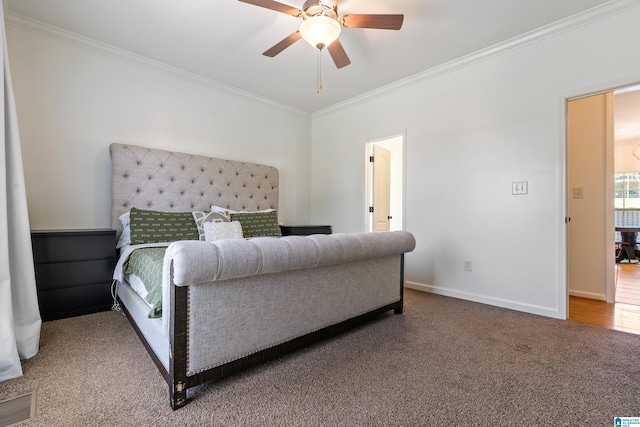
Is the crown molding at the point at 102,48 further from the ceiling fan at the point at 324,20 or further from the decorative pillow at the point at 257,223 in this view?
the ceiling fan at the point at 324,20

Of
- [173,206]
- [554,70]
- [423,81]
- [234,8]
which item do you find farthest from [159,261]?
[554,70]

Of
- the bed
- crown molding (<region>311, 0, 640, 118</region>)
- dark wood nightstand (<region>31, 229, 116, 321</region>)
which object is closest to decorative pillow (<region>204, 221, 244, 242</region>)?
the bed

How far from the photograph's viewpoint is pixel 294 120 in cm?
448

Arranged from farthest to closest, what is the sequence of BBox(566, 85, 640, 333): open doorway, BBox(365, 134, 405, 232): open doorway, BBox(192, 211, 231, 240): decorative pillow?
BBox(365, 134, 405, 232): open doorway, BBox(566, 85, 640, 333): open doorway, BBox(192, 211, 231, 240): decorative pillow

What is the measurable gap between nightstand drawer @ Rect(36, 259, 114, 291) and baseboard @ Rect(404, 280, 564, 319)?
312 cm

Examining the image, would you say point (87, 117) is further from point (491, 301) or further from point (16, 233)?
point (491, 301)

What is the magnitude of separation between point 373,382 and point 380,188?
315cm

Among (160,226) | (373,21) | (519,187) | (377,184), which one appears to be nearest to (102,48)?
(160,226)

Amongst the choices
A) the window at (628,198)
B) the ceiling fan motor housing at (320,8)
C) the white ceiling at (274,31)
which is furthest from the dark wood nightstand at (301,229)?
the window at (628,198)

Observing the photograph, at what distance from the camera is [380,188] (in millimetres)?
4301

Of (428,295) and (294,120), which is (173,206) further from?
(428,295)

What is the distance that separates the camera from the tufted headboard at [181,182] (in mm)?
2721

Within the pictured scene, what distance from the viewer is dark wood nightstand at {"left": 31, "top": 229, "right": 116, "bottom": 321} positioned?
2219mm

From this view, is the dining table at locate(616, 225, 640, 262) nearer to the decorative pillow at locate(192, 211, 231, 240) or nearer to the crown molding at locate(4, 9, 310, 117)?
the decorative pillow at locate(192, 211, 231, 240)
